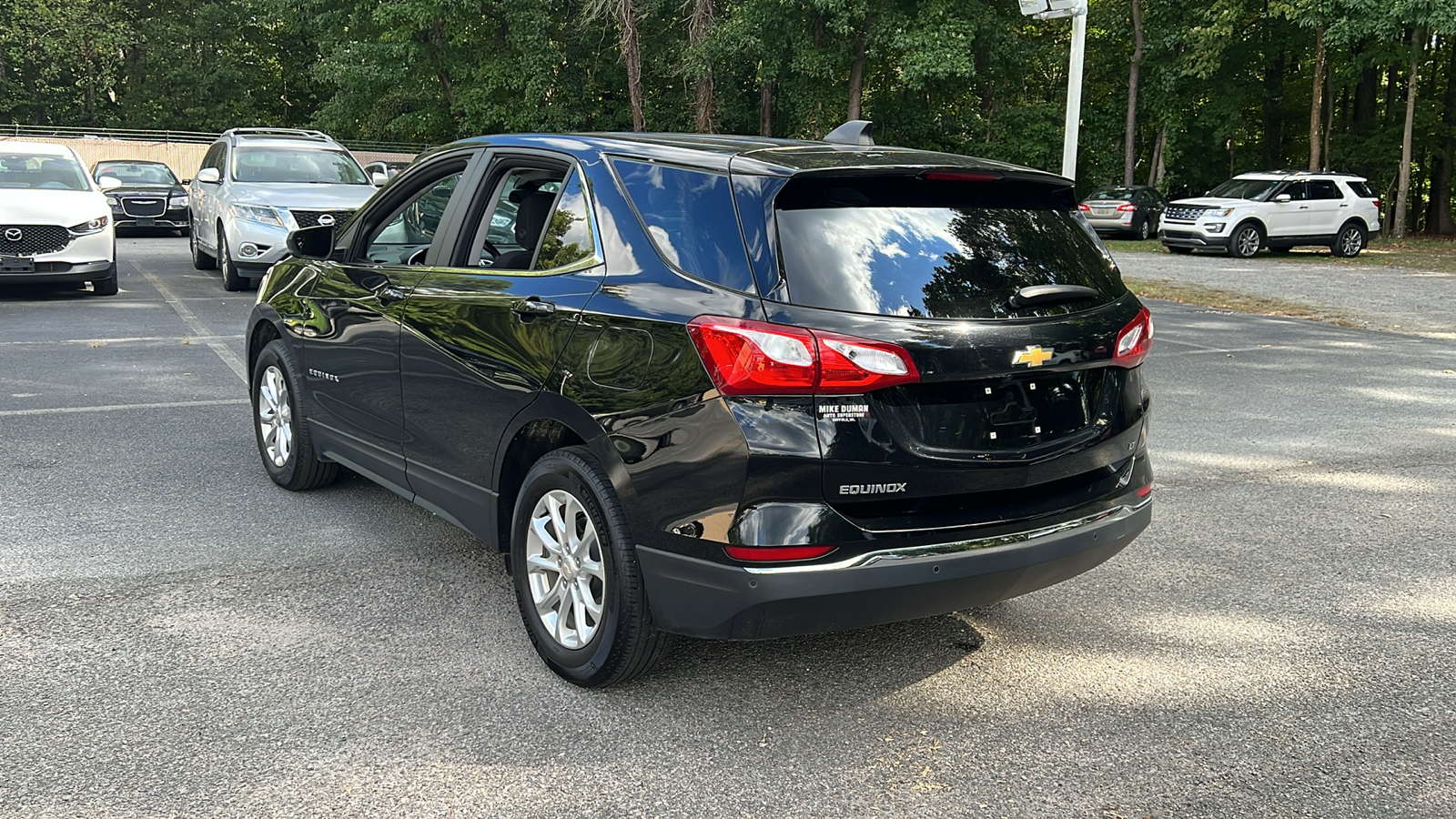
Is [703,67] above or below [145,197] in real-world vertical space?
above

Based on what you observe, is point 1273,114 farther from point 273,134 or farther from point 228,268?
point 228,268

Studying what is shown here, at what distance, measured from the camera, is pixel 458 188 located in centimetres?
459

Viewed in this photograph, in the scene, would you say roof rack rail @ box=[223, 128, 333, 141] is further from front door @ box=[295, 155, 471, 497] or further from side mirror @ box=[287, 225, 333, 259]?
front door @ box=[295, 155, 471, 497]

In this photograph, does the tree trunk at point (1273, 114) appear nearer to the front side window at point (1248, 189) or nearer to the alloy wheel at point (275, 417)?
the front side window at point (1248, 189)

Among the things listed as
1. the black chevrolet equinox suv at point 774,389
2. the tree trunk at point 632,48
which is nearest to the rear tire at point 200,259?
the black chevrolet equinox suv at point 774,389

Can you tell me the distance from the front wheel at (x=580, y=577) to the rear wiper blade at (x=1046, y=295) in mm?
1288

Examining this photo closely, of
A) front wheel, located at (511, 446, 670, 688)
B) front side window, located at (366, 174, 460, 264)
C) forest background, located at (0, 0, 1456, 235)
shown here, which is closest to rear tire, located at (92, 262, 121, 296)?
front side window, located at (366, 174, 460, 264)

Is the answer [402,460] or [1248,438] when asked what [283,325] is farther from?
[1248,438]

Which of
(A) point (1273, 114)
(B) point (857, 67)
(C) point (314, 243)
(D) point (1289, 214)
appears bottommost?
(C) point (314, 243)

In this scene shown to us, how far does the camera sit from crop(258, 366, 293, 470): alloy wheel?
19.1ft

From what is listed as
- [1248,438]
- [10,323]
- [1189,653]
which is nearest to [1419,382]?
[1248,438]

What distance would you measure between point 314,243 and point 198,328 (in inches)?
272

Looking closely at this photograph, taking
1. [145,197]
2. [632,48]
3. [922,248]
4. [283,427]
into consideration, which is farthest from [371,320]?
[632,48]

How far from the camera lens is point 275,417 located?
5.99 metres
